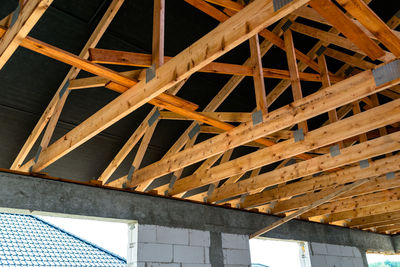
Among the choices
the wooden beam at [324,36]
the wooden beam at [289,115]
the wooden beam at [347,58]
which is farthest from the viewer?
the wooden beam at [347,58]

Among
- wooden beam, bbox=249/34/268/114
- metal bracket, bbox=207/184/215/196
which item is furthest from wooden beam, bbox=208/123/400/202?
wooden beam, bbox=249/34/268/114

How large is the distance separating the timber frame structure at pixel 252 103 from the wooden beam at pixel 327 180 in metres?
0.02

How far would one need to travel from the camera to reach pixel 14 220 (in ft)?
38.2

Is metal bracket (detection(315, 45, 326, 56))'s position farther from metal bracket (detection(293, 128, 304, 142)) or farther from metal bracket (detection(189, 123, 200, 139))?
metal bracket (detection(189, 123, 200, 139))

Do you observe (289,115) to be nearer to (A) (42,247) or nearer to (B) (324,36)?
(B) (324,36)

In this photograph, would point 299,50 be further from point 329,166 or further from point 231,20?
point 231,20

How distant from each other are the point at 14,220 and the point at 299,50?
393 inches

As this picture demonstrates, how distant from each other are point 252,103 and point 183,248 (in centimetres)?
285

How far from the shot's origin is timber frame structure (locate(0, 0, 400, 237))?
10.1ft

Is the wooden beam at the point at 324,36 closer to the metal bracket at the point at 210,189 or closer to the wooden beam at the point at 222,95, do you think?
the wooden beam at the point at 222,95

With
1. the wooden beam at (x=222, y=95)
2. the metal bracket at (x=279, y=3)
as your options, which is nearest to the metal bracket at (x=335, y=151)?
the wooden beam at (x=222, y=95)

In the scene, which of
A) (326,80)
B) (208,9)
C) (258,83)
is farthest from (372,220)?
(208,9)

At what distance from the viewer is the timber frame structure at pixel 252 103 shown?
309 centimetres

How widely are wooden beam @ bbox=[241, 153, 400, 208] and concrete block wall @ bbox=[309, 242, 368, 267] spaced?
2.54 m
